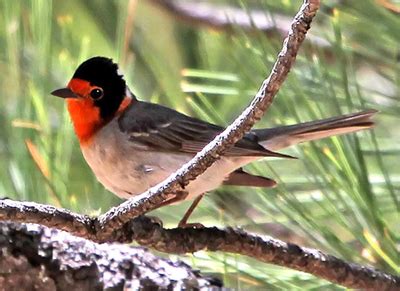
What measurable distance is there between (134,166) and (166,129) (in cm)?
13

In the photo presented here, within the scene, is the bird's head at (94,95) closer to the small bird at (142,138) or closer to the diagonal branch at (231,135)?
the small bird at (142,138)

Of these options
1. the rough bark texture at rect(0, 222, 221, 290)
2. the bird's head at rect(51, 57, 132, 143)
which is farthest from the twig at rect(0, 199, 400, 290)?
the bird's head at rect(51, 57, 132, 143)

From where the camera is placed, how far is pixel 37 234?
3.62 ft

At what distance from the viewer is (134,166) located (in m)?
1.42

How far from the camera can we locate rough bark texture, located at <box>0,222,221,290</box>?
1062 millimetres

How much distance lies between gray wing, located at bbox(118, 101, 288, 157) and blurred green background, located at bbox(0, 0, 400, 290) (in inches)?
2.6

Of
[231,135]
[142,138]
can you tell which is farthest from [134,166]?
[231,135]

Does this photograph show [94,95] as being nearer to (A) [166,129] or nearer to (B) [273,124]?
(A) [166,129]

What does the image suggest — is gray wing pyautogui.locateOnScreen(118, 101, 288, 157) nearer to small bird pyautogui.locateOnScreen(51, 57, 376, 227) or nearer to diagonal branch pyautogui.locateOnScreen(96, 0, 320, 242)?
small bird pyautogui.locateOnScreen(51, 57, 376, 227)

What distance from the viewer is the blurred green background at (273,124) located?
1239 mm

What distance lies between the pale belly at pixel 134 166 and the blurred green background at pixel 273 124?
5cm

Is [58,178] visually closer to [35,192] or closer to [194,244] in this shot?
[35,192]

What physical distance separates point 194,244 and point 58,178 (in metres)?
0.36

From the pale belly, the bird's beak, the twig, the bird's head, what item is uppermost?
the bird's head
